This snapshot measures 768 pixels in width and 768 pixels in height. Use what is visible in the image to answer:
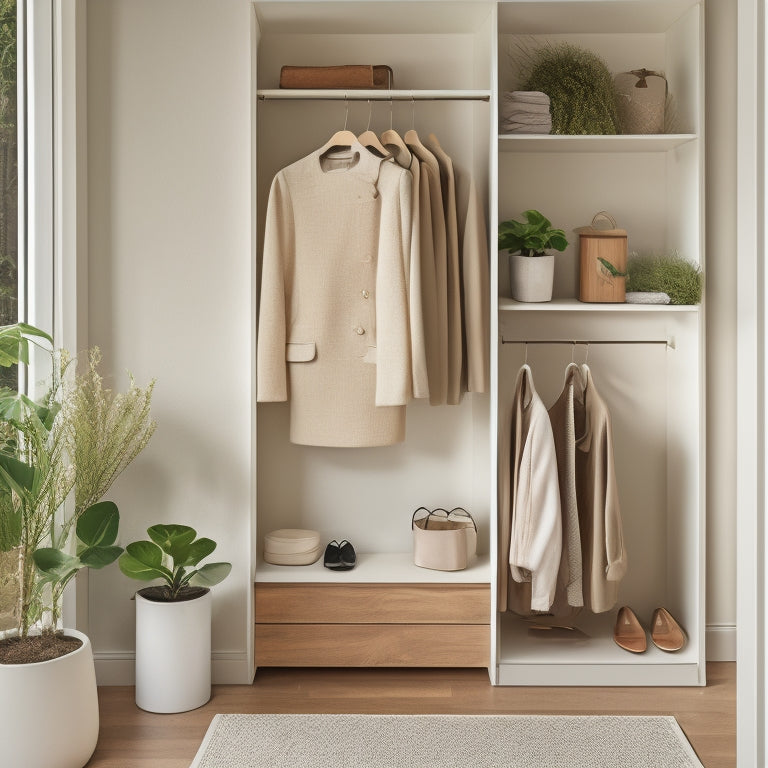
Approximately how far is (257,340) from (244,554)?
73 cm

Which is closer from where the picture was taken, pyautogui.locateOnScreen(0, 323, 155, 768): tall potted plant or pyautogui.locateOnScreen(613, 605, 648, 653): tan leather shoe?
pyautogui.locateOnScreen(0, 323, 155, 768): tall potted plant

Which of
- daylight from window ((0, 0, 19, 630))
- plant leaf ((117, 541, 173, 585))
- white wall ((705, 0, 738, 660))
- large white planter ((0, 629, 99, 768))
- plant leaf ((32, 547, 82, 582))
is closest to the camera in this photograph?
large white planter ((0, 629, 99, 768))

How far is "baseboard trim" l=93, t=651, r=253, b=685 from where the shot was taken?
9.87ft

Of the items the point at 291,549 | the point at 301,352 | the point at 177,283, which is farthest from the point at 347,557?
the point at 177,283

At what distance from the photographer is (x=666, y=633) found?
3.08m

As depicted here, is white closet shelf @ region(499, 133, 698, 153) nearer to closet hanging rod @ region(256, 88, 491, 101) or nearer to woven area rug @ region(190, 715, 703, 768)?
closet hanging rod @ region(256, 88, 491, 101)

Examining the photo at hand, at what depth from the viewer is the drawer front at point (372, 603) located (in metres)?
3.00

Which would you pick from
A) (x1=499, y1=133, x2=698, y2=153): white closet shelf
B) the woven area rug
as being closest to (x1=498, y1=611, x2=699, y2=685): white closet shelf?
the woven area rug

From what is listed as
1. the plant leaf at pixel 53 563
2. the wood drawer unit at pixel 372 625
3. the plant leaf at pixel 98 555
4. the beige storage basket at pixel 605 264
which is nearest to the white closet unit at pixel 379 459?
the wood drawer unit at pixel 372 625

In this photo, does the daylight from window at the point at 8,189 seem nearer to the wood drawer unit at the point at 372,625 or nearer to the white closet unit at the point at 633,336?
the wood drawer unit at the point at 372,625

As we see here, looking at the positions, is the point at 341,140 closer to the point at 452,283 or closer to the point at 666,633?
the point at 452,283

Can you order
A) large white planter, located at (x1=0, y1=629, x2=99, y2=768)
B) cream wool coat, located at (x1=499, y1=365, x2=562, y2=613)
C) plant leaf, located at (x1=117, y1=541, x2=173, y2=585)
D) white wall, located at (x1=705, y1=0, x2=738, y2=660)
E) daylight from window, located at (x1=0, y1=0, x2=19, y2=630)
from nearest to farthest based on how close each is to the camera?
large white planter, located at (x1=0, y1=629, x2=99, y2=768) → daylight from window, located at (x1=0, y1=0, x2=19, y2=630) → plant leaf, located at (x1=117, y1=541, x2=173, y2=585) → cream wool coat, located at (x1=499, y1=365, x2=562, y2=613) → white wall, located at (x1=705, y1=0, x2=738, y2=660)

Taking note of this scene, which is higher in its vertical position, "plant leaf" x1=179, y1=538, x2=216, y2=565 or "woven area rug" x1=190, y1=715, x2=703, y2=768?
"plant leaf" x1=179, y1=538, x2=216, y2=565

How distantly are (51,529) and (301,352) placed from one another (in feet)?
3.21
